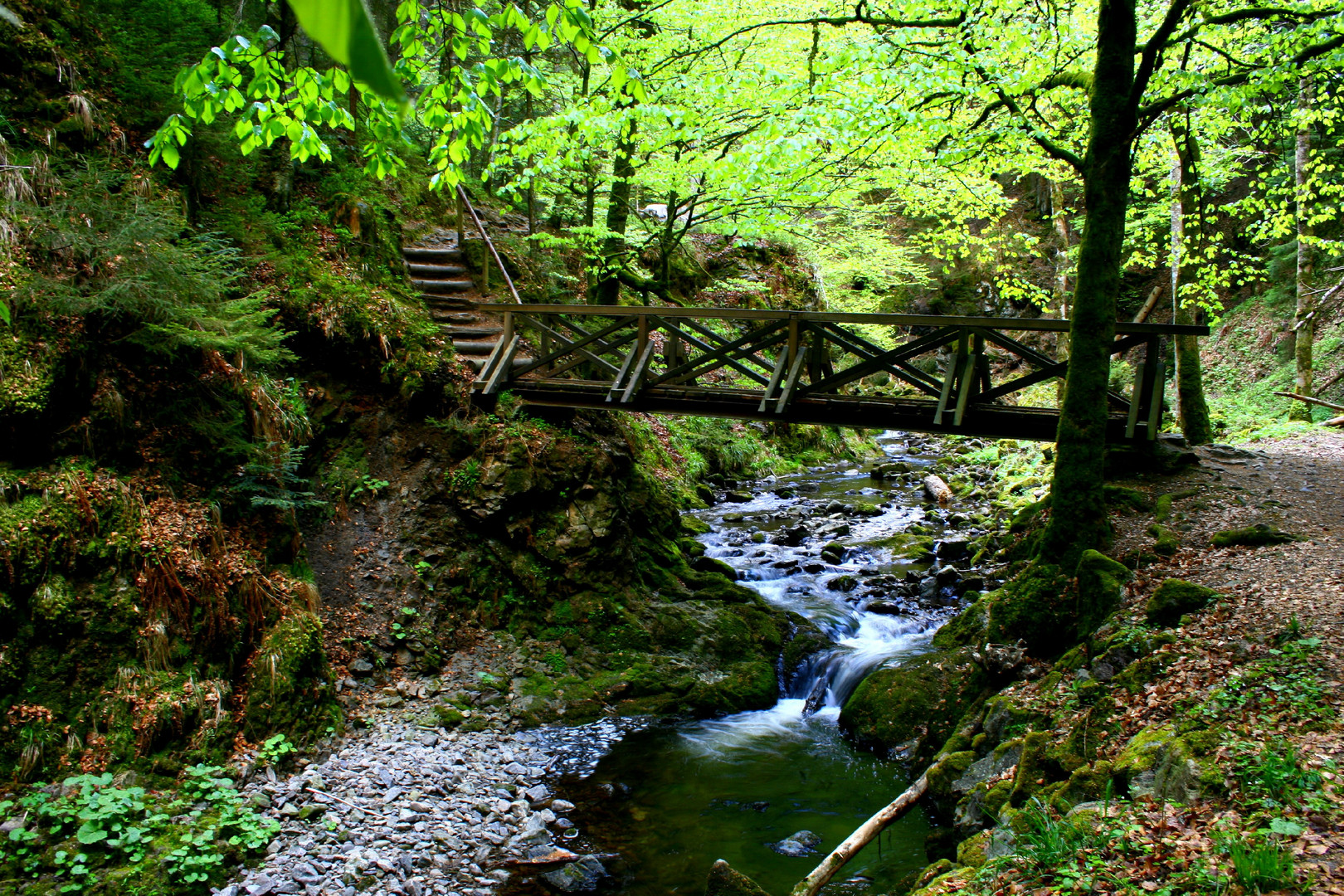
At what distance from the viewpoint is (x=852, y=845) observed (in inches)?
180

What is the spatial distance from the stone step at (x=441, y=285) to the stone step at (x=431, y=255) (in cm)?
71

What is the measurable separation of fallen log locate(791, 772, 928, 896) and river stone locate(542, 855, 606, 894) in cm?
144

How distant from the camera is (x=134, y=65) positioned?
28.9ft

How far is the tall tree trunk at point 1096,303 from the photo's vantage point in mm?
6188

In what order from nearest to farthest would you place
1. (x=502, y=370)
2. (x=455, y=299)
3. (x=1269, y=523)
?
(x=1269, y=523), (x=502, y=370), (x=455, y=299)

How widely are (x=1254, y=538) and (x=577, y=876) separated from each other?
19.9 feet

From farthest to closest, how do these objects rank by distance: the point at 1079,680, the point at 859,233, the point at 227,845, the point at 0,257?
1. the point at 859,233
2. the point at 0,257
3. the point at 1079,680
4. the point at 227,845

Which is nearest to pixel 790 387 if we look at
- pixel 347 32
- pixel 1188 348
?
pixel 1188 348

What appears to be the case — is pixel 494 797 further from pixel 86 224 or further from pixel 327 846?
pixel 86 224

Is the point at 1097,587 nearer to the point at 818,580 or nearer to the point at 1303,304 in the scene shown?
the point at 818,580

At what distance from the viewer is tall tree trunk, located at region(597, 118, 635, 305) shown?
40.3ft

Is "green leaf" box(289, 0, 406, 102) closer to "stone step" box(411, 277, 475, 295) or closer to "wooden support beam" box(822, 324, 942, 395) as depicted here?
"wooden support beam" box(822, 324, 942, 395)

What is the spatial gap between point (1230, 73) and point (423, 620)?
9833mm

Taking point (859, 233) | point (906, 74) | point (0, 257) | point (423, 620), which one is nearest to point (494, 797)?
point (423, 620)
